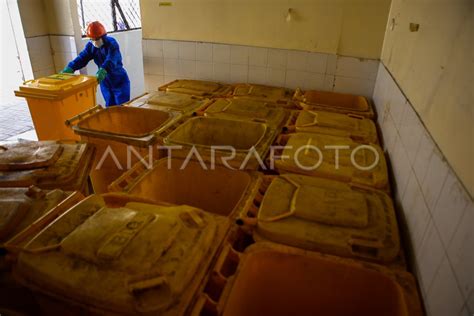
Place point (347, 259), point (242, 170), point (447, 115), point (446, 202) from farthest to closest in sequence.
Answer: point (242, 170) < point (347, 259) < point (447, 115) < point (446, 202)

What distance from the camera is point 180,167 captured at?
6.91 ft

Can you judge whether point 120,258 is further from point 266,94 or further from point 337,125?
point 266,94

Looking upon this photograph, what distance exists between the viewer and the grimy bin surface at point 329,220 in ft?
4.52

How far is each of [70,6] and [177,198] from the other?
427 centimetres

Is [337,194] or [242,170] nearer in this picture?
[337,194]

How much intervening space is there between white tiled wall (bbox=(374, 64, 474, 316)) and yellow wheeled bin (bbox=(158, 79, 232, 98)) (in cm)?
195

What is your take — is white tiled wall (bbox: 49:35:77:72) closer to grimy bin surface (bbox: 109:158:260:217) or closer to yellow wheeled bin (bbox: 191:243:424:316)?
grimy bin surface (bbox: 109:158:260:217)

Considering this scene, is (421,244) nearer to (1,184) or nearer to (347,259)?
(347,259)

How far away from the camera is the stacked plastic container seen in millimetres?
1120

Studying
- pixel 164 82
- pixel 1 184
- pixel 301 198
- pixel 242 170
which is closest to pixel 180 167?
pixel 242 170

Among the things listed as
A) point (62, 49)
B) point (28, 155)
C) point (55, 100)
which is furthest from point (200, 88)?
point (62, 49)

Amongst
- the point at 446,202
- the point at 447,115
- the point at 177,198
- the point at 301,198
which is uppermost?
the point at 447,115

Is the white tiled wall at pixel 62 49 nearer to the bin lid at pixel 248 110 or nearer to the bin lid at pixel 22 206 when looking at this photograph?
the bin lid at pixel 248 110

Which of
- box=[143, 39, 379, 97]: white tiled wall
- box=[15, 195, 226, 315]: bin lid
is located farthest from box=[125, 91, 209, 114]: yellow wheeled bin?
box=[15, 195, 226, 315]: bin lid
